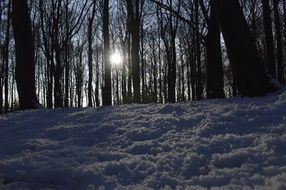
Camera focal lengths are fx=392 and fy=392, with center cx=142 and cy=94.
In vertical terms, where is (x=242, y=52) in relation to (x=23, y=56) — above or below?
below

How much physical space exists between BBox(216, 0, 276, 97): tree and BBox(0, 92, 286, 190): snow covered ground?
1.74 feet

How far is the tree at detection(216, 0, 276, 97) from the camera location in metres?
7.76

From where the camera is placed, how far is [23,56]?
1273 cm

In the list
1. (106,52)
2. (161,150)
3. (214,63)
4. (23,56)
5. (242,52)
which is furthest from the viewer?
A: (106,52)

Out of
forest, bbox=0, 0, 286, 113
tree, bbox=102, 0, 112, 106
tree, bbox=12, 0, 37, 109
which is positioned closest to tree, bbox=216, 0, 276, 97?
forest, bbox=0, 0, 286, 113

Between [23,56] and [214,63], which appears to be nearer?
[214,63]

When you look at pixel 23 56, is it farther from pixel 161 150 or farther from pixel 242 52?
pixel 161 150

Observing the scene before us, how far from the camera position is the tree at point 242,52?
776 centimetres

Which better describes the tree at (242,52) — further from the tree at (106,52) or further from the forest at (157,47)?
the tree at (106,52)

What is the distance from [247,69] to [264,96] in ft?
2.23

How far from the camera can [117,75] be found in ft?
148

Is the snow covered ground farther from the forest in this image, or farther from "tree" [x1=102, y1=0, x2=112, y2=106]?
"tree" [x1=102, y1=0, x2=112, y2=106]

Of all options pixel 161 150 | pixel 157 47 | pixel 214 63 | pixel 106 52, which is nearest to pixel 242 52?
pixel 161 150

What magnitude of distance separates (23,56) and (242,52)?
7.60 m
